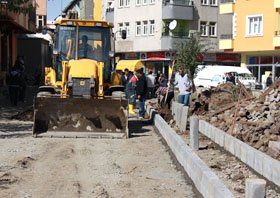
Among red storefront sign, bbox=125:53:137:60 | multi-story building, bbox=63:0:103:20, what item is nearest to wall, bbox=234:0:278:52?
red storefront sign, bbox=125:53:137:60

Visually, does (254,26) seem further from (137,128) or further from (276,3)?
(137,128)

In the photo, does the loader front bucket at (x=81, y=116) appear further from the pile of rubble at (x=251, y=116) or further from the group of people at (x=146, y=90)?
the group of people at (x=146, y=90)

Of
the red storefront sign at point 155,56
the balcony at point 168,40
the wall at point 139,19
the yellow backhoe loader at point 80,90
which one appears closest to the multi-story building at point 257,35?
the balcony at point 168,40

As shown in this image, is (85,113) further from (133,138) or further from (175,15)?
(175,15)

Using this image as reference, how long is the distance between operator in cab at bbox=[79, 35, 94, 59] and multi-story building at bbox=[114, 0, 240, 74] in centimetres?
3594

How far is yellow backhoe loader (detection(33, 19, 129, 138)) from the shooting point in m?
13.2

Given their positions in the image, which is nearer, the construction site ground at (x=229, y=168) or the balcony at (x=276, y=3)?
the construction site ground at (x=229, y=168)

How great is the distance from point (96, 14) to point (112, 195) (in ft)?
217

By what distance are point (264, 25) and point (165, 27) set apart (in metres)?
13.2

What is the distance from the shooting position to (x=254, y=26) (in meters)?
42.6

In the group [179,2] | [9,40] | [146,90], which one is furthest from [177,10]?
[146,90]

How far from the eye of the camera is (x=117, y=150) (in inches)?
441

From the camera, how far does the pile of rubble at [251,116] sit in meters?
11.9

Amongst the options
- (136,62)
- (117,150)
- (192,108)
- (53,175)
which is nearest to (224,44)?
(136,62)
